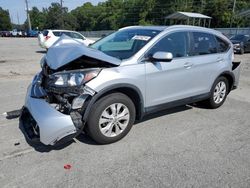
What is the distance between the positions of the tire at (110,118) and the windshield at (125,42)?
0.71 meters

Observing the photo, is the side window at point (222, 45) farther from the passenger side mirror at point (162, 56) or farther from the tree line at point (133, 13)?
the tree line at point (133, 13)

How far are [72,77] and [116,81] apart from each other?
601mm

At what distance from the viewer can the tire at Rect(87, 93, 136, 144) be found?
3219 millimetres

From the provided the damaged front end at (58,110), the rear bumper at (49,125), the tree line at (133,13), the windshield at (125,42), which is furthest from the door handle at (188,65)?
the tree line at (133,13)

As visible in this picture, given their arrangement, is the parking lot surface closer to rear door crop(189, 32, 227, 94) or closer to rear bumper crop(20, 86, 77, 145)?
rear bumper crop(20, 86, 77, 145)

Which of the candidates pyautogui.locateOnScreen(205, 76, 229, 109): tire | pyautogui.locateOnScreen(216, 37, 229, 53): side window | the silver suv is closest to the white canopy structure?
pyautogui.locateOnScreen(216, 37, 229, 53): side window

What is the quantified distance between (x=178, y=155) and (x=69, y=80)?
5.89 feet

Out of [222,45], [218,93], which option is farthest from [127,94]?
[222,45]

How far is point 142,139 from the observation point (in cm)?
371

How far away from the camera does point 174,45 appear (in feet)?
13.4

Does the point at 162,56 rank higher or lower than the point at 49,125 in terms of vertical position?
higher

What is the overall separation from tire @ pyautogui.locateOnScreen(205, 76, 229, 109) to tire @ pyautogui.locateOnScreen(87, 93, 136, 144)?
2.18m

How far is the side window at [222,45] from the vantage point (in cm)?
499

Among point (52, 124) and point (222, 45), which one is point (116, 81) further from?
point (222, 45)
